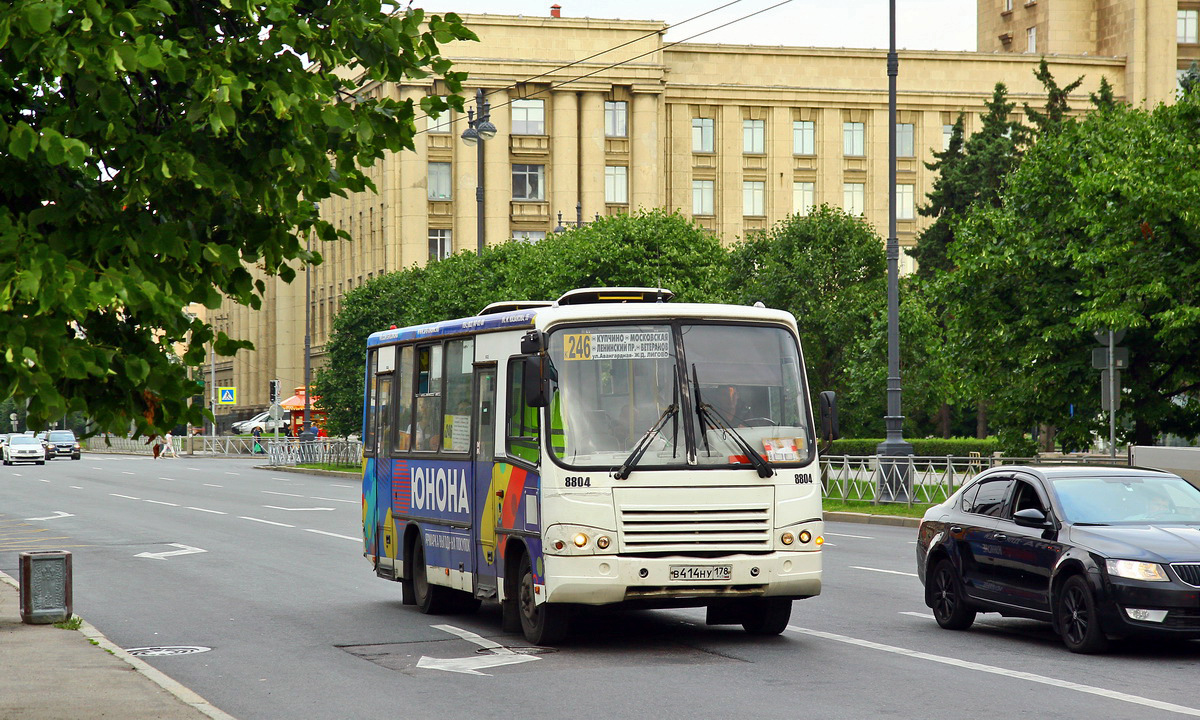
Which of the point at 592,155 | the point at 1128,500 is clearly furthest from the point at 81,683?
the point at 592,155

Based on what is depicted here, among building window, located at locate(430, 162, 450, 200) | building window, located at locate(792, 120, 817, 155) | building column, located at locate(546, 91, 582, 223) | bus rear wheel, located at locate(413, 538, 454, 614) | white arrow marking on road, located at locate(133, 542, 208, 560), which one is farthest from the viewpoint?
building window, located at locate(792, 120, 817, 155)

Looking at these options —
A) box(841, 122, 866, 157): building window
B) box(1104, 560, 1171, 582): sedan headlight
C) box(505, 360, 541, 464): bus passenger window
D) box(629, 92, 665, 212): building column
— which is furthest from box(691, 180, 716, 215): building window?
box(1104, 560, 1171, 582): sedan headlight

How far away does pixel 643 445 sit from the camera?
1241 cm

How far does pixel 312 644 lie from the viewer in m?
13.3

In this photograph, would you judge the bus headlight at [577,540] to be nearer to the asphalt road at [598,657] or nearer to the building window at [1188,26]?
the asphalt road at [598,657]

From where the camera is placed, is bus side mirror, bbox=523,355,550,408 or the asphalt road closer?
the asphalt road

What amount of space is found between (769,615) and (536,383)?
9.60 ft

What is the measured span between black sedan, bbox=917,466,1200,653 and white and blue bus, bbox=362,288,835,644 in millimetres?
1559

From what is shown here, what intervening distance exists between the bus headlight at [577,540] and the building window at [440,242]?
242 ft

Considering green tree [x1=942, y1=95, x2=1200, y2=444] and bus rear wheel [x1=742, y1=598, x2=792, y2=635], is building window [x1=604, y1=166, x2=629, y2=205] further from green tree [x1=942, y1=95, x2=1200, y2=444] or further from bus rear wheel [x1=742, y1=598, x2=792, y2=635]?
bus rear wheel [x1=742, y1=598, x2=792, y2=635]

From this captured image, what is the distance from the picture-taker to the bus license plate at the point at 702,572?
40.3 ft

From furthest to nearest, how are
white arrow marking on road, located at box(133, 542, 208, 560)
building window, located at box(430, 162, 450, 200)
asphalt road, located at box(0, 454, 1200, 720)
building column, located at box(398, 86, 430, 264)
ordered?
1. building window, located at box(430, 162, 450, 200)
2. building column, located at box(398, 86, 430, 264)
3. white arrow marking on road, located at box(133, 542, 208, 560)
4. asphalt road, located at box(0, 454, 1200, 720)

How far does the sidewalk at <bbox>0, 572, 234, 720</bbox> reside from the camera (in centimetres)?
949

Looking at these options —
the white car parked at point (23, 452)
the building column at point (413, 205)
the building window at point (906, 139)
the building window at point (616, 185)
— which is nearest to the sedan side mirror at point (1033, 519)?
the white car parked at point (23, 452)
